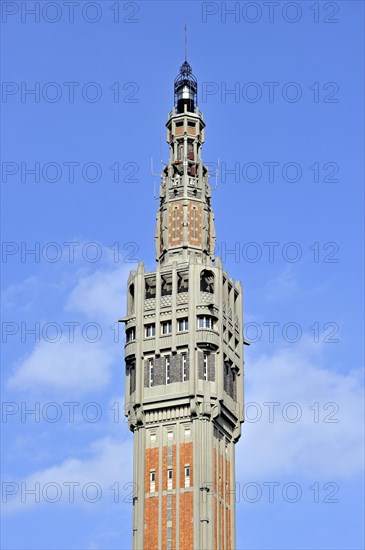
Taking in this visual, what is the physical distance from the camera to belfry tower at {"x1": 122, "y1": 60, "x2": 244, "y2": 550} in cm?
13700

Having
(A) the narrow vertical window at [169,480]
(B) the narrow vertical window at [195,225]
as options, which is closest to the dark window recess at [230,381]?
(A) the narrow vertical window at [169,480]

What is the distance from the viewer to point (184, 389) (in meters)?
141

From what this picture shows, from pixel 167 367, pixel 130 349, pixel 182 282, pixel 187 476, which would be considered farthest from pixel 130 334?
pixel 187 476

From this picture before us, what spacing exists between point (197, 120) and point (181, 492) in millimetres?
50082

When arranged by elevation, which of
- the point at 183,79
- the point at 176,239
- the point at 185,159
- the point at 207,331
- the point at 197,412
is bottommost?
the point at 197,412

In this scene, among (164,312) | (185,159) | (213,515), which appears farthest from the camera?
(185,159)

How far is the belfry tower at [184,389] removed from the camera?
449ft

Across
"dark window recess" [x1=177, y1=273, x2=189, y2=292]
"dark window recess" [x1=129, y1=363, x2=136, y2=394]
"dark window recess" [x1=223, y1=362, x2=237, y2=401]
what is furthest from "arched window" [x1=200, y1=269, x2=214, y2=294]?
"dark window recess" [x1=129, y1=363, x2=136, y2=394]

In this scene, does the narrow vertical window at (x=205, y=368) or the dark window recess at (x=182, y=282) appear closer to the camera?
the narrow vertical window at (x=205, y=368)

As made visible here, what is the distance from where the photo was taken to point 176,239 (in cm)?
15500

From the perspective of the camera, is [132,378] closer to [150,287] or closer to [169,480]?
[150,287]

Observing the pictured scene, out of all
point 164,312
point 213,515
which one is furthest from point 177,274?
point 213,515

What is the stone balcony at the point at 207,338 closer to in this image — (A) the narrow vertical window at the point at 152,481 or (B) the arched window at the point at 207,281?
(B) the arched window at the point at 207,281

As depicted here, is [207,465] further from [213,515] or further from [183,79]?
[183,79]
